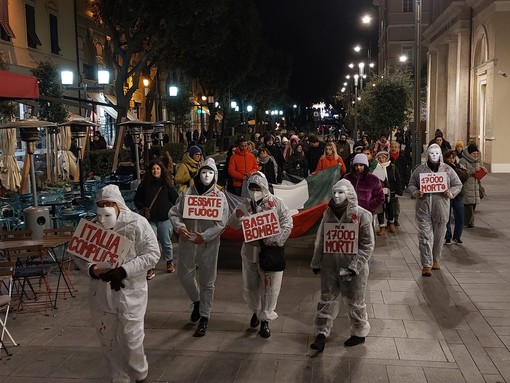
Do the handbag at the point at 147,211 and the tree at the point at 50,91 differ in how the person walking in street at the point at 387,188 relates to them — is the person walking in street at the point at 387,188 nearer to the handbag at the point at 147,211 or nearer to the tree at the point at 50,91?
the handbag at the point at 147,211

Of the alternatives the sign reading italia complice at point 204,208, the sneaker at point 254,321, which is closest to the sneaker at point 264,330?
the sneaker at point 254,321

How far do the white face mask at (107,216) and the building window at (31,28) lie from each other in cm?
2507

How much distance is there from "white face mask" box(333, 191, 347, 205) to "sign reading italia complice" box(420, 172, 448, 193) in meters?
3.11

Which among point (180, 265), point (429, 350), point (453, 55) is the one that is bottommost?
point (429, 350)

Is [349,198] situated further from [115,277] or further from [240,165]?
[240,165]

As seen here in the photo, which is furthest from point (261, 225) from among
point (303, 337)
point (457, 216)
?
point (457, 216)

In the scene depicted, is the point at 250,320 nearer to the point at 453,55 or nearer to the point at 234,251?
the point at 234,251

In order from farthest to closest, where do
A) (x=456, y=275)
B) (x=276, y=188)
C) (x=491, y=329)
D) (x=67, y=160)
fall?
(x=67, y=160) → (x=276, y=188) → (x=456, y=275) → (x=491, y=329)

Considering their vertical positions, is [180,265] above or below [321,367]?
above

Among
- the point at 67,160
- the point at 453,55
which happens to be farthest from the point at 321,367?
the point at 453,55

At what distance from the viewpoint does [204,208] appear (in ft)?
22.0

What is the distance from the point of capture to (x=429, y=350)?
6.21 m

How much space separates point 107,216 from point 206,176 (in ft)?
6.90

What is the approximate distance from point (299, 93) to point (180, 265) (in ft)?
266
